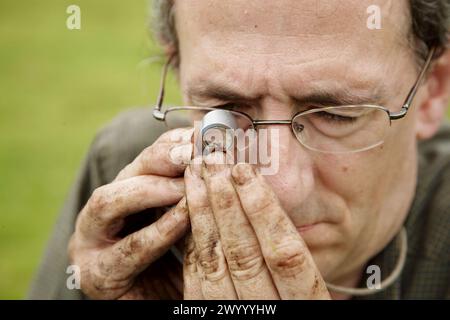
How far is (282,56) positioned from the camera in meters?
2.23

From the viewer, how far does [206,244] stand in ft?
6.79

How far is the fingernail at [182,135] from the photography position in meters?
2.18

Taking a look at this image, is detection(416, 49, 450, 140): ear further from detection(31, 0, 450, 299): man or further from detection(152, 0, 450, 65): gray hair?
detection(152, 0, 450, 65): gray hair

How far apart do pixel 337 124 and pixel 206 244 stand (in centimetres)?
69

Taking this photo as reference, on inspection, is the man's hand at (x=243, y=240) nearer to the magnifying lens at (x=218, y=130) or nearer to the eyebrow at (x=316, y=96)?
the magnifying lens at (x=218, y=130)

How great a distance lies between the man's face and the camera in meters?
2.22

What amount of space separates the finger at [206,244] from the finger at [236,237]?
4cm

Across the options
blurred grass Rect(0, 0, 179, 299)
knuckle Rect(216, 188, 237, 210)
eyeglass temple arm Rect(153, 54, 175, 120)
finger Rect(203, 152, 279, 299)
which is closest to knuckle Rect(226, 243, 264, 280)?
finger Rect(203, 152, 279, 299)

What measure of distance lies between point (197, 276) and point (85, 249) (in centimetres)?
58

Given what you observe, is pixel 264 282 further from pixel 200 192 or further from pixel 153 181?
pixel 153 181

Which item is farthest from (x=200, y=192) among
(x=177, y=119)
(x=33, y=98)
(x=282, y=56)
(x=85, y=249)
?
(x=33, y=98)

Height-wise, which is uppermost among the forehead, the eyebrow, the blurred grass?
the forehead

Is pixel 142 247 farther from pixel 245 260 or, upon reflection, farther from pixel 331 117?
pixel 331 117

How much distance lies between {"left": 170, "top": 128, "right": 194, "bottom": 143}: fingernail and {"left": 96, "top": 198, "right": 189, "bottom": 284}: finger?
0.21 meters
